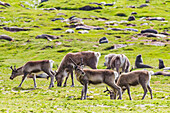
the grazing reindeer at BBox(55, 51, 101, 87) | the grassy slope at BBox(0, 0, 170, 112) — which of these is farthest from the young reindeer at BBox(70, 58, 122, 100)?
the grazing reindeer at BBox(55, 51, 101, 87)

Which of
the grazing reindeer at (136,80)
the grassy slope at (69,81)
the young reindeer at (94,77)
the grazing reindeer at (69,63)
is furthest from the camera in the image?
the grazing reindeer at (69,63)

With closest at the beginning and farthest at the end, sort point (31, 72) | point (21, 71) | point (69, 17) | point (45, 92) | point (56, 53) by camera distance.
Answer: point (45, 92)
point (31, 72)
point (21, 71)
point (56, 53)
point (69, 17)

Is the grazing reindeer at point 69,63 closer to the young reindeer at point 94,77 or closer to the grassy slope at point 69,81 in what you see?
the grassy slope at point 69,81

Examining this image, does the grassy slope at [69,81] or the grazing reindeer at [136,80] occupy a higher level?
the grazing reindeer at [136,80]

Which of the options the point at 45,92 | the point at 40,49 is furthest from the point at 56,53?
the point at 45,92

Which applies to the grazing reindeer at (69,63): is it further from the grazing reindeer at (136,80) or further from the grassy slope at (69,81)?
the grazing reindeer at (136,80)

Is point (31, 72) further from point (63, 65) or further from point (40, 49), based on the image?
point (40, 49)

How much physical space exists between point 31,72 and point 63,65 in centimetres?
412

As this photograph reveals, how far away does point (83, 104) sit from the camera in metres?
19.2

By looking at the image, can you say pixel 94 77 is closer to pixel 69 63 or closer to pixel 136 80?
pixel 136 80

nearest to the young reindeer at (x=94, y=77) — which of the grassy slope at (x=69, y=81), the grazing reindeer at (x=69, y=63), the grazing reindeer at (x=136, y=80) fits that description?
the grassy slope at (x=69, y=81)

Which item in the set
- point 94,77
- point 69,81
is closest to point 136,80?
point 94,77

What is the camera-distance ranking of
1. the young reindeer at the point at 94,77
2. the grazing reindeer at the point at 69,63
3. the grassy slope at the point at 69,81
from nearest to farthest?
1. the grassy slope at the point at 69,81
2. the young reindeer at the point at 94,77
3. the grazing reindeer at the point at 69,63

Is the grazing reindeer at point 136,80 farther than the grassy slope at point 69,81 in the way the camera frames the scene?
Yes
